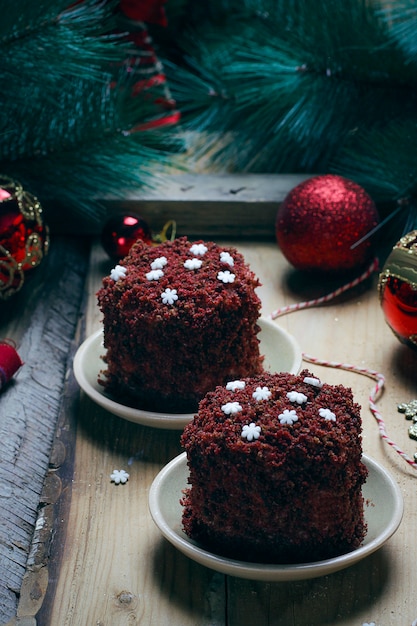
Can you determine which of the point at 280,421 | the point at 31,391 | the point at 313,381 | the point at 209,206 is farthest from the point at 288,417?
the point at 209,206

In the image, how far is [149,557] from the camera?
139cm

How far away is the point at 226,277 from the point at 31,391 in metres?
0.48

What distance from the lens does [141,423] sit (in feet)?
5.39

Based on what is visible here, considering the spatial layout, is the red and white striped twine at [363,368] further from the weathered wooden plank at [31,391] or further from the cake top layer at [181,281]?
the weathered wooden plank at [31,391]

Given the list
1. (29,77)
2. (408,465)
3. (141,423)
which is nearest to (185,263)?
(141,423)

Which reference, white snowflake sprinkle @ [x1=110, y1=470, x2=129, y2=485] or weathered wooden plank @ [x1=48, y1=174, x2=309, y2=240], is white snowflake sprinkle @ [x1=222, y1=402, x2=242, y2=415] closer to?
white snowflake sprinkle @ [x1=110, y1=470, x2=129, y2=485]

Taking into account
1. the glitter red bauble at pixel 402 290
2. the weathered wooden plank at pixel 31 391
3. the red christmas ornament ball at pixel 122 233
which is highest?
the glitter red bauble at pixel 402 290

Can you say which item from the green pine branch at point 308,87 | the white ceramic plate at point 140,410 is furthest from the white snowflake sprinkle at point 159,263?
the green pine branch at point 308,87

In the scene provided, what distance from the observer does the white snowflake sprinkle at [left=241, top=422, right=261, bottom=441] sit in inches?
49.6

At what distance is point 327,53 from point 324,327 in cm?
71

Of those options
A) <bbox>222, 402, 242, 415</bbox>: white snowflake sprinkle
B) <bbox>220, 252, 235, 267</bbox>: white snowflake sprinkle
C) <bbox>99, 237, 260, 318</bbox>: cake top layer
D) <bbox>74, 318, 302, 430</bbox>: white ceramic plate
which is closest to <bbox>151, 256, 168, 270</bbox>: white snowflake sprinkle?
<bbox>99, 237, 260, 318</bbox>: cake top layer

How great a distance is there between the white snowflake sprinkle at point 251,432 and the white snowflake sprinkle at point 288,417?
4 cm

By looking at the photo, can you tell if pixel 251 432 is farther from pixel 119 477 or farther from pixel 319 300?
pixel 319 300

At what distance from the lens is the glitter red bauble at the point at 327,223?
6.70 ft
